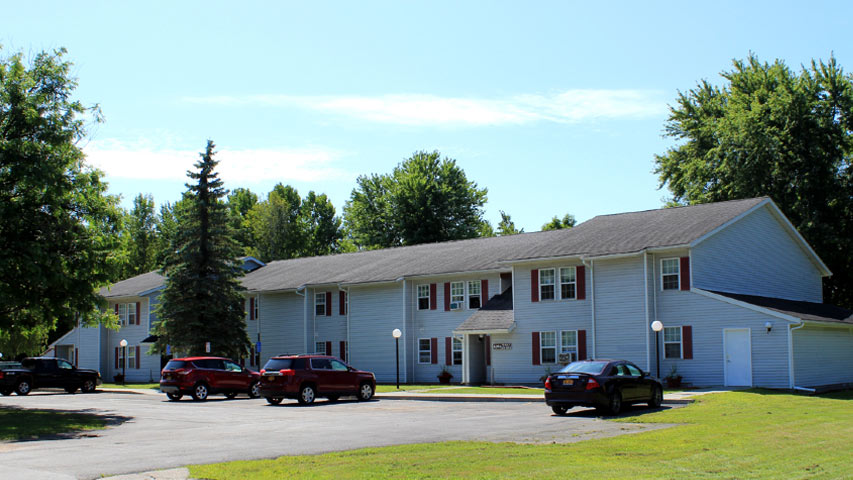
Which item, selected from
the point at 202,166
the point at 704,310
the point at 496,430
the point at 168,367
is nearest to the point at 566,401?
the point at 496,430

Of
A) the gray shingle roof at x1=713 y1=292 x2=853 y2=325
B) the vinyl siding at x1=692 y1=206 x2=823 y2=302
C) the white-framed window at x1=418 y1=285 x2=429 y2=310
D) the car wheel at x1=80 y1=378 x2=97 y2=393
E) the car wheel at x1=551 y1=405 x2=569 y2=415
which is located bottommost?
the car wheel at x1=80 y1=378 x2=97 y2=393

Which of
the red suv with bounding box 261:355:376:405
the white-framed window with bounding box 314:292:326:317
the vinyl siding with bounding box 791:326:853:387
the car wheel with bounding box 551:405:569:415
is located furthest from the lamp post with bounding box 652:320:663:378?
the white-framed window with bounding box 314:292:326:317

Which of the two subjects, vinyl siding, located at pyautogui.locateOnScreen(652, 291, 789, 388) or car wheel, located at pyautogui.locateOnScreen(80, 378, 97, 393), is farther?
car wheel, located at pyautogui.locateOnScreen(80, 378, 97, 393)

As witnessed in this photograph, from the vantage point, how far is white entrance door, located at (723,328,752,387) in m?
30.5

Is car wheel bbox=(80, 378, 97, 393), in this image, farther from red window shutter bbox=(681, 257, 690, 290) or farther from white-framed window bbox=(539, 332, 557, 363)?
red window shutter bbox=(681, 257, 690, 290)

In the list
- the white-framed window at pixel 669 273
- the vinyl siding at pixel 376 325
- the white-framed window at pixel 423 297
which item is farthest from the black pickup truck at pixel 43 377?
the white-framed window at pixel 669 273

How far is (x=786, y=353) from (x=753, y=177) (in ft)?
62.0

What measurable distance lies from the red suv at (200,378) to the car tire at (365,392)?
5.45 m

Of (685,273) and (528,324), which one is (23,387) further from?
(685,273)

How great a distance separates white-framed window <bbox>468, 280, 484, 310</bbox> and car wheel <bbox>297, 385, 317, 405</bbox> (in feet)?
45.4

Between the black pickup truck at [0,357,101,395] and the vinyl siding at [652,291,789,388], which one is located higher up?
the vinyl siding at [652,291,789,388]

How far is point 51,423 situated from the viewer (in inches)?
861

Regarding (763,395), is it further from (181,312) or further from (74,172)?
(181,312)

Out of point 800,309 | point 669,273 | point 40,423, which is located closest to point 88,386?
point 40,423
